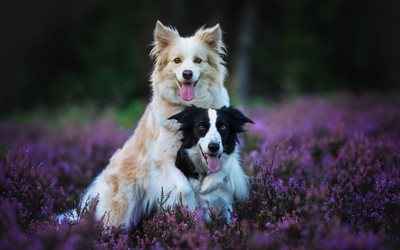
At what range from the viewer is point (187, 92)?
553cm

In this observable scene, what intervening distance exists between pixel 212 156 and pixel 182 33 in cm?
1666

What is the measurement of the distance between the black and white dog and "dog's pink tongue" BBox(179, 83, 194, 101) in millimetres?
324

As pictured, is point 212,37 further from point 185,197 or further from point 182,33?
point 182,33

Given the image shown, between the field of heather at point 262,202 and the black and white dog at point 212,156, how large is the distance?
0.25m

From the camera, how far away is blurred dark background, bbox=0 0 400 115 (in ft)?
62.7

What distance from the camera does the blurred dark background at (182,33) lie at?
753 inches

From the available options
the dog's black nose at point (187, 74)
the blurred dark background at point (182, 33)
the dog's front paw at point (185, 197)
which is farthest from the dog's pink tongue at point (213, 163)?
the blurred dark background at point (182, 33)

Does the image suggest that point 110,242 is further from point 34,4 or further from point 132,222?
point 34,4

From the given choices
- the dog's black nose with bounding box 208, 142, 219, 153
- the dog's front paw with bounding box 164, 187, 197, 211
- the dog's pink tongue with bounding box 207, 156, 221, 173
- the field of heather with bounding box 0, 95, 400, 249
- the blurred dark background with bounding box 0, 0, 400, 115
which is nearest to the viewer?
the field of heather with bounding box 0, 95, 400, 249

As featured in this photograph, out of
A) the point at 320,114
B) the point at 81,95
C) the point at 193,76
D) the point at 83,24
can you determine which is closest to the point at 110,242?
the point at 193,76

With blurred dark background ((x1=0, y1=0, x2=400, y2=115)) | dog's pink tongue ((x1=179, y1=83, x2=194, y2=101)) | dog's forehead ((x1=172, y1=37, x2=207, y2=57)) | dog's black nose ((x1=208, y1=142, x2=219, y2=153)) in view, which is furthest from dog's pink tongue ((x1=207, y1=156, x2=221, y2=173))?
blurred dark background ((x1=0, y1=0, x2=400, y2=115))

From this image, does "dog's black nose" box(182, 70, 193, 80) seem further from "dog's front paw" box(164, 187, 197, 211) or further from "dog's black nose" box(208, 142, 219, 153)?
"dog's front paw" box(164, 187, 197, 211)

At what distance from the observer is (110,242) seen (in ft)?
14.4

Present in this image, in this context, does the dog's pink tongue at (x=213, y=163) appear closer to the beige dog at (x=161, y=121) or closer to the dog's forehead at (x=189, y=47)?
the beige dog at (x=161, y=121)
